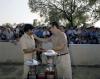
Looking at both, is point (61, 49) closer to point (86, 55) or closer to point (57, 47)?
point (57, 47)

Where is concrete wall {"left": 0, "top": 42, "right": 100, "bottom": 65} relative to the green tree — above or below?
below

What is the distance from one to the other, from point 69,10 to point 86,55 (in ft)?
102

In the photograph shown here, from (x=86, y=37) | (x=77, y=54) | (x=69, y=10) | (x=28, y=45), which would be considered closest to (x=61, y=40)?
(x=28, y=45)

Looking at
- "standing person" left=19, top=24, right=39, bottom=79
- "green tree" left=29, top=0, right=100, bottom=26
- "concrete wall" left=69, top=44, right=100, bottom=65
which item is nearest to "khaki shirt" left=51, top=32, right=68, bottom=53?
"standing person" left=19, top=24, right=39, bottom=79

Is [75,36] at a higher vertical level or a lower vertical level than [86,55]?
higher

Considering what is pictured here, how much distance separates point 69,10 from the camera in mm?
47125

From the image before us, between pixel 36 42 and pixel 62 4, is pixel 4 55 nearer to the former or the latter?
pixel 36 42

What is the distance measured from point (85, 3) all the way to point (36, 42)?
37007 millimetres

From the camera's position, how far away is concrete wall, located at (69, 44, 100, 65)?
53.9 feet

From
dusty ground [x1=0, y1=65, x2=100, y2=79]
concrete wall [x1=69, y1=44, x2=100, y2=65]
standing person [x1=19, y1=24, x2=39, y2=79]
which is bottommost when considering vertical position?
dusty ground [x1=0, y1=65, x2=100, y2=79]

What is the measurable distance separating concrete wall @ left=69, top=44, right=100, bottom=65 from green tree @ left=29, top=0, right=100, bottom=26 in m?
28.4

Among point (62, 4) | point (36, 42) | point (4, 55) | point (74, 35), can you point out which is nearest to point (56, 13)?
point (62, 4)

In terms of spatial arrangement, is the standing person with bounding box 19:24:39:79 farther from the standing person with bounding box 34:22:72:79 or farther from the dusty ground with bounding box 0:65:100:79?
the dusty ground with bounding box 0:65:100:79

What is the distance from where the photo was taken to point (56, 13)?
4738cm
